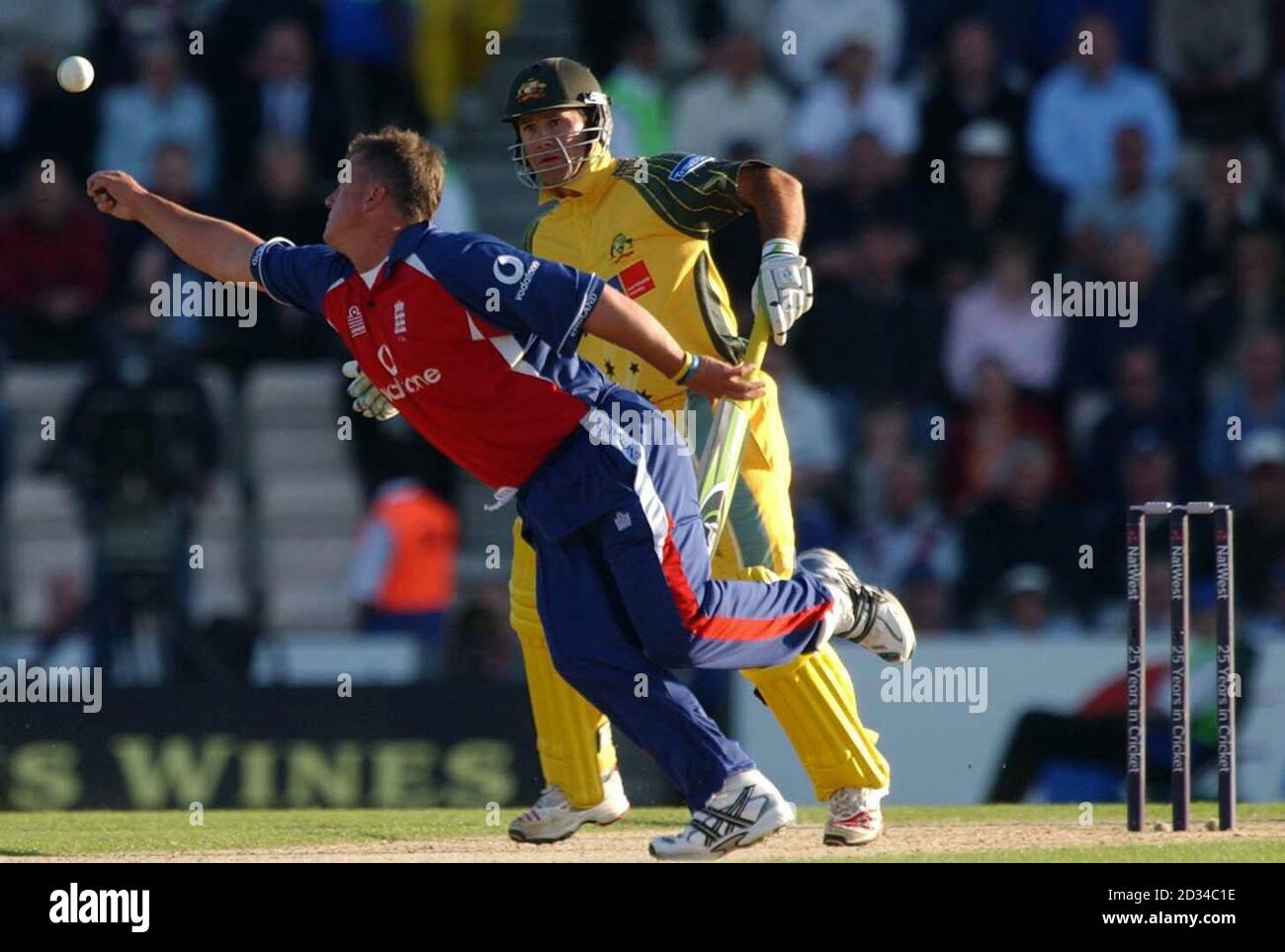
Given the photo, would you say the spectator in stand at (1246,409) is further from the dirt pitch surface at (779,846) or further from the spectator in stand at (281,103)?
the spectator in stand at (281,103)

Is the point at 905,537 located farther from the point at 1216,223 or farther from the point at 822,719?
the point at 822,719

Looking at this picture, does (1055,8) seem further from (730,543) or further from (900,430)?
(730,543)

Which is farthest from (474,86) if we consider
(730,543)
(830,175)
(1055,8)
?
(730,543)

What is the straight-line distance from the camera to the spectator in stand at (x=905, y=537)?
11.7 meters

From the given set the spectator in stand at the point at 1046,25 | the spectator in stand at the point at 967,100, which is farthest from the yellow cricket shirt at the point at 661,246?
the spectator in stand at the point at 1046,25

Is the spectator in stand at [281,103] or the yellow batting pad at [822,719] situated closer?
the yellow batting pad at [822,719]

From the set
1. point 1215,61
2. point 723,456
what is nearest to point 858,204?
point 1215,61

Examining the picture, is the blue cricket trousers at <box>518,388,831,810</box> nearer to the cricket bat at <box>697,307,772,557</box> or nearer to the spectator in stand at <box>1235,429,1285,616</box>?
the cricket bat at <box>697,307,772,557</box>

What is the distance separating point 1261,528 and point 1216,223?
2022 millimetres

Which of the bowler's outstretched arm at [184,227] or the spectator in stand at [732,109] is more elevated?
the spectator in stand at [732,109]

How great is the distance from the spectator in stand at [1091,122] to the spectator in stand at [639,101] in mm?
1927

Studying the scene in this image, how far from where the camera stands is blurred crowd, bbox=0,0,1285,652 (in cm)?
1187

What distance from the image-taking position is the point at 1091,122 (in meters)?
12.9

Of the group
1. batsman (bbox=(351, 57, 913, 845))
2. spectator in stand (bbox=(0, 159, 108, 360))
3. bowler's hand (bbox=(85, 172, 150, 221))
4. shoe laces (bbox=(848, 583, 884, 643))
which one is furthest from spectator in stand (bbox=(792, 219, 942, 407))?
bowler's hand (bbox=(85, 172, 150, 221))
